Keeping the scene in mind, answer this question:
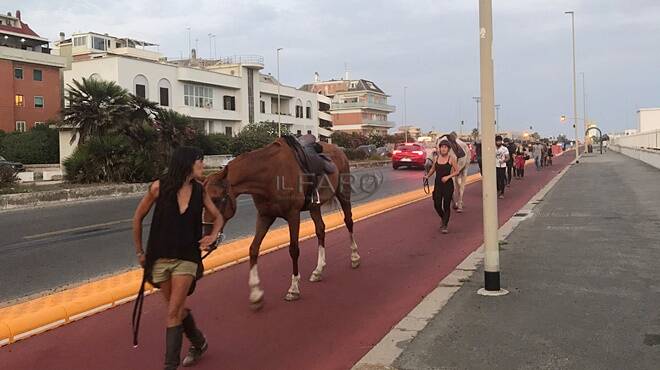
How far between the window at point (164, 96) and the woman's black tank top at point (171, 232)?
58354 millimetres

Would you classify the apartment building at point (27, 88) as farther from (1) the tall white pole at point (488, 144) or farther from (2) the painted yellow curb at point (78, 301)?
(1) the tall white pole at point (488, 144)

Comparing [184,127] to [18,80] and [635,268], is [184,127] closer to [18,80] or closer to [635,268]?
[635,268]

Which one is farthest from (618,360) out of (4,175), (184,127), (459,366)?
(184,127)

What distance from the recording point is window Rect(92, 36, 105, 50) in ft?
301

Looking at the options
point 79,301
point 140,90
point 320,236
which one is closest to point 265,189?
point 320,236

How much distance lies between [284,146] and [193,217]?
90.6 inches

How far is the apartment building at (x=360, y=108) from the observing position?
111 metres

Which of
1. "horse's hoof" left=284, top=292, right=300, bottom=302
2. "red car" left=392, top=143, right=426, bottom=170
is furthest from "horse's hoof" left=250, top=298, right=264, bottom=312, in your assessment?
"red car" left=392, top=143, right=426, bottom=170

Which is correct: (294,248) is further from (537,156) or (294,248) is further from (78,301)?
(537,156)

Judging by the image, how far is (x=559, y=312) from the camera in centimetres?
553

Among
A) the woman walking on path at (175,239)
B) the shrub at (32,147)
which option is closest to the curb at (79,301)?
the woman walking on path at (175,239)

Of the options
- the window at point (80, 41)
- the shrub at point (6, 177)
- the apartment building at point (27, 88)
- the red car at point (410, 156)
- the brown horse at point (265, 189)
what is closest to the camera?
the brown horse at point (265, 189)

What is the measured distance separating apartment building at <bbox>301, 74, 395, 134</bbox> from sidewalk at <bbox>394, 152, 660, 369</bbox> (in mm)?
98400

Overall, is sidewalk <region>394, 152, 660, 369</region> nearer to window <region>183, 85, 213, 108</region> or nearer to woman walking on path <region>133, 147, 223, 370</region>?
woman walking on path <region>133, 147, 223, 370</region>
